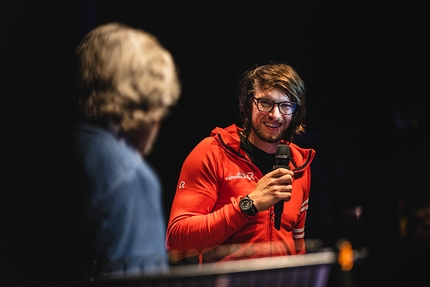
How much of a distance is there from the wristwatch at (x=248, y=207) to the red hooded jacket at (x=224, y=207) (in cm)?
2

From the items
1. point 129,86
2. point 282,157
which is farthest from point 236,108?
point 129,86

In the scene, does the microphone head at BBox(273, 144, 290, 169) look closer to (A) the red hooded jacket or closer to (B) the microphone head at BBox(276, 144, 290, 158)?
(B) the microphone head at BBox(276, 144, 290, 158)

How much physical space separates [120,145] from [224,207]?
2.52ft

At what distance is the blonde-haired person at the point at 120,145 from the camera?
0.95 m

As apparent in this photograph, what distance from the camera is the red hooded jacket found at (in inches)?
67.6

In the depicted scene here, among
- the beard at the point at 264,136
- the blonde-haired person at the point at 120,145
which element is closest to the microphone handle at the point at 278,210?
the beard at the point at 264,136

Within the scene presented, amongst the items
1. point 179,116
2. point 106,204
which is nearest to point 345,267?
point 106,204

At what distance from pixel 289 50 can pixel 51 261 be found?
1.86 metres

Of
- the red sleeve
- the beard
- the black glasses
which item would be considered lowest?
the red sleeve

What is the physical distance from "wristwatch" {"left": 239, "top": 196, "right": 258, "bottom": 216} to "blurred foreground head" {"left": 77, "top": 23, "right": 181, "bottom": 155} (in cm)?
65

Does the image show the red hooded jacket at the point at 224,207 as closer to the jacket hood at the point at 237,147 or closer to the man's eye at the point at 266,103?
the jacket hood at the point at 237,147

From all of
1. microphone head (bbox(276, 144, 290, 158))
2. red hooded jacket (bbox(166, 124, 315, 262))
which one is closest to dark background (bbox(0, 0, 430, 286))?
red hooded jacket (bbox(166, 124, 315, 262))

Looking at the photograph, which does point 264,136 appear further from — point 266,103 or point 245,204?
point 245,204

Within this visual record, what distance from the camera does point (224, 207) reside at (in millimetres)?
1744
